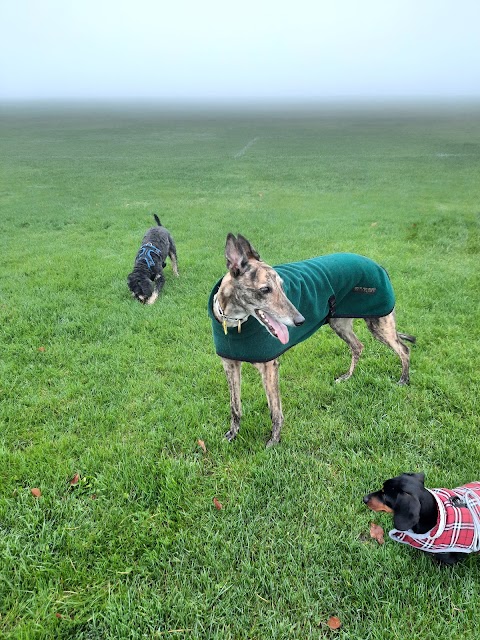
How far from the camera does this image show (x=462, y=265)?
7.89 meters

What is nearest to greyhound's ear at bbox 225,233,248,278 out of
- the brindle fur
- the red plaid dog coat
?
the brindle fur

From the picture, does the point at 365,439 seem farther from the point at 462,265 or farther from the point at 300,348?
the point at 462,265

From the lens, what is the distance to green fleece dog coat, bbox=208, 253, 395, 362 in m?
3.47

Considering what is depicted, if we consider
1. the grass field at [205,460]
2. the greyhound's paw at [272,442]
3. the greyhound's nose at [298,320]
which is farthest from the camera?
the greyhound's paw at [272,442]

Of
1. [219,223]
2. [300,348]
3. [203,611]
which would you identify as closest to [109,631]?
[203,611]

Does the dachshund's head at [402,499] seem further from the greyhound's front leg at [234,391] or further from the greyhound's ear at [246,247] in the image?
the greyhound's ear at [246,247]

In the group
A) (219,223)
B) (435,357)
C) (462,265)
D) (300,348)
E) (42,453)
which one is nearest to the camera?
(42,453)

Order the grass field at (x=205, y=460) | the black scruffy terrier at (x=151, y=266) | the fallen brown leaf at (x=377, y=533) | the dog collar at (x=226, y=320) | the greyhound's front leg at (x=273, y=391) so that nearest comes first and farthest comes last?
1. the grass field at (x=205, y=460)
2. the fallen brown leaf at (x=377, y=533)
3. the dog collar at (x=226, y=320)
4. the greyhound's front leg at (x=273, y=391)
5. the black scruffy terrier at (x=151, y=266)

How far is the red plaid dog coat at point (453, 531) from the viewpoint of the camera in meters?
2.61

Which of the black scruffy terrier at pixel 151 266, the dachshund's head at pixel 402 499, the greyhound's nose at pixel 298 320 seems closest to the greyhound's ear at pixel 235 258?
the greyhound's nose at pixel 298 320

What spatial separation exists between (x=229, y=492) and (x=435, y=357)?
3117mm

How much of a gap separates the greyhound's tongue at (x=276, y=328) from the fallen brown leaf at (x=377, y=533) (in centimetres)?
151

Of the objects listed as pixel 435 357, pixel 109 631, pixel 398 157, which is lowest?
pixel 109 631

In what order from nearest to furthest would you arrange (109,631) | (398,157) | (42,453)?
(109,631) < (42,453) < (398,157)
